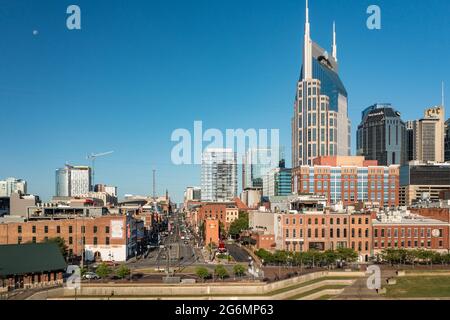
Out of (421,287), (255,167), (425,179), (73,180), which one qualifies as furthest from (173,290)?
(73,180)

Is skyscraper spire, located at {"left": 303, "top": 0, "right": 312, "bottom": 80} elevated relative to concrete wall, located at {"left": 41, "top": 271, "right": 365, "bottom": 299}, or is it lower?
elevated

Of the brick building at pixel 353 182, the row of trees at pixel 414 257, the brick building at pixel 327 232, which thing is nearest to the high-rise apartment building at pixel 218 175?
the brick building at pixel 353 182

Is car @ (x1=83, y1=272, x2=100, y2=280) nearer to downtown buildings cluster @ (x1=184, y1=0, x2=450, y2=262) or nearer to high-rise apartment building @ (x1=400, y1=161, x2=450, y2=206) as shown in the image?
downtown buildings cluster @ (x1=184, y1=0, x2=450, y2=262)

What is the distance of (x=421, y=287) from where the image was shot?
15.2 meters

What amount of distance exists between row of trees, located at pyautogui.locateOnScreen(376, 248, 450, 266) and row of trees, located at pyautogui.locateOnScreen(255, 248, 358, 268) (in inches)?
60.7

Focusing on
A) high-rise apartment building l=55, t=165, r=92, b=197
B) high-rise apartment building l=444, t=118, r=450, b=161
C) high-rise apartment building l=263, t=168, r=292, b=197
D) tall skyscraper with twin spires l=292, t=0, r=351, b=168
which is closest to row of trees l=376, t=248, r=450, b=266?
high-rise apartment building l=263, t=168, r=292, b=197

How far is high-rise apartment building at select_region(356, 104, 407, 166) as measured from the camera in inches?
3612

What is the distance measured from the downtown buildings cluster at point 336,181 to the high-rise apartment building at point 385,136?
19 cm

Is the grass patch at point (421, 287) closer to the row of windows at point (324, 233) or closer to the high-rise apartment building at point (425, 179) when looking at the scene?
the row of windows at point (324, 233)

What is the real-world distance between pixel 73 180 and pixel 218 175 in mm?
30701

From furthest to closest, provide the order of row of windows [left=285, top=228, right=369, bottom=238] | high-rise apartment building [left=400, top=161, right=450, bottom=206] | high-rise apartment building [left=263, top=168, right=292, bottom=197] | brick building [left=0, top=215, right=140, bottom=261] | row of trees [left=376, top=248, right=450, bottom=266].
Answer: high-rise apartment building [left=263, top=168, right=292, bottom=197] → high-rise apartment building [left=400, top=161, right=450, bottom=206] → row of windows [left=285, top=228, right=369, bottom=238] → brick building [left=0, top=215, right=140, bottom=261] → row of trees [left=376, top=248, right=450, bottom=266]

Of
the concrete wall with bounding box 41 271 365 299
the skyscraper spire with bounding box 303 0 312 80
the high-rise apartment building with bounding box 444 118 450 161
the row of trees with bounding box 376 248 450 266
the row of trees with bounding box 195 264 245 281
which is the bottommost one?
the row of trees with bounding box 376 248 450 266
